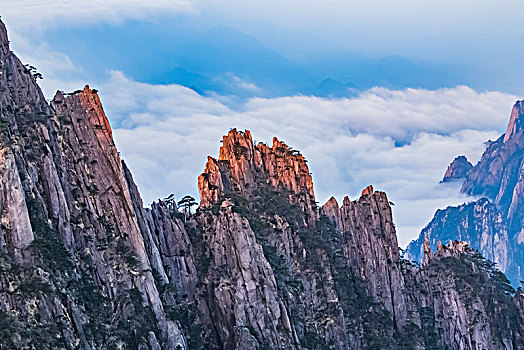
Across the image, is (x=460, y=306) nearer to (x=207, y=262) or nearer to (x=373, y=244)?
(x=373, y=244)

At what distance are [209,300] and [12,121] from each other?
4091cm

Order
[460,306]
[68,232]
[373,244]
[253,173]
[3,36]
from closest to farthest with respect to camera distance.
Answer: [68,232], [3,36], [253,173], [373,244], [460,306]

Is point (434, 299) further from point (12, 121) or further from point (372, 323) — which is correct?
point (12, 121)

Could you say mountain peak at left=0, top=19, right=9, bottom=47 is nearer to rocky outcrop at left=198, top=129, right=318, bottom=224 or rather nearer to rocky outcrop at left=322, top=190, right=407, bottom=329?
rocky outcrop at left=198, top=129, right=318, bottom=224

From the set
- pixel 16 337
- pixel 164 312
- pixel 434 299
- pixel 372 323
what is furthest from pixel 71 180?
pixel 434 299

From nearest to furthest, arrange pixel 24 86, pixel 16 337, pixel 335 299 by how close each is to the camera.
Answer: pixel 16 337
pixel 24 86
pixel 335 299

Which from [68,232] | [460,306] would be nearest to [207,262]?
[68,232]

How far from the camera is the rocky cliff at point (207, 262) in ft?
347

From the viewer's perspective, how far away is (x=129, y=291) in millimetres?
121000

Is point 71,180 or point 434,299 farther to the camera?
point 434,299

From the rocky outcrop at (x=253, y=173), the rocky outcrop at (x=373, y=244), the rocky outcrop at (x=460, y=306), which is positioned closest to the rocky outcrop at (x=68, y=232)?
the rocky outcrop at (x=253, y=173)

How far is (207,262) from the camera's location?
14638 centimetres

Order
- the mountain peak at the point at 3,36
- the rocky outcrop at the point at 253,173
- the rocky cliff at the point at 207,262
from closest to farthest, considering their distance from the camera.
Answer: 1. the rocky cliff at the point at 207,262
2. the mountain peak at the point at 3,36
3. the rocky outcrop at the point at 253,173

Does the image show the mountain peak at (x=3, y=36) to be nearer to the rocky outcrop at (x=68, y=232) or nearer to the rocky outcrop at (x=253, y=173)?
the rocky outcrop at (x=68, y=232)
